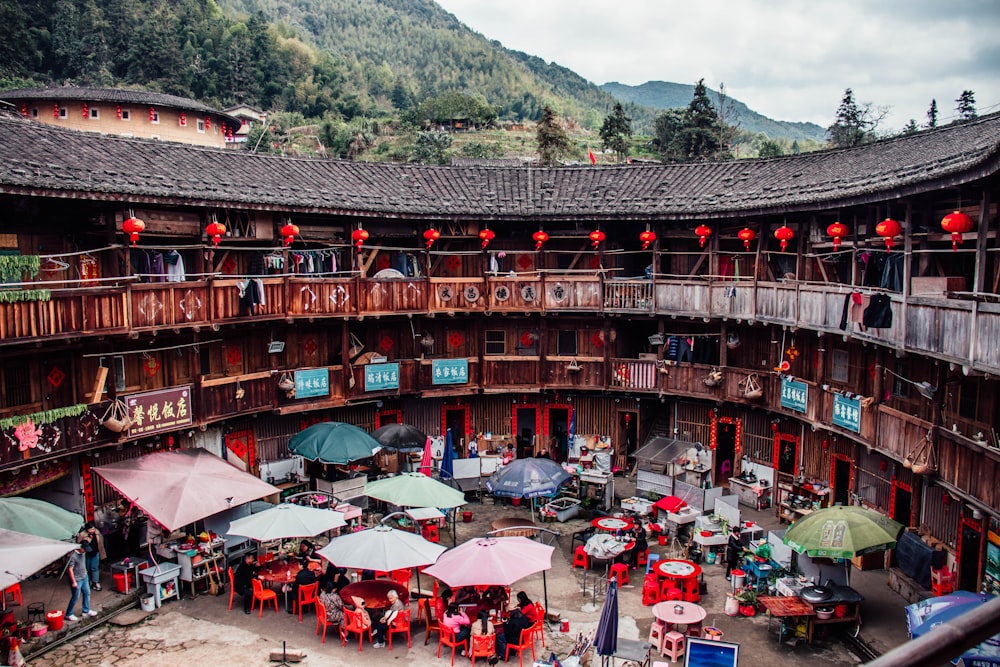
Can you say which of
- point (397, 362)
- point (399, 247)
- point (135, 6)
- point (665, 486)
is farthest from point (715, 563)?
point (135, 6)

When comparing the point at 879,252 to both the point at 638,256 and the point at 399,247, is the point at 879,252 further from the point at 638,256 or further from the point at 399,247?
the point at 399,247

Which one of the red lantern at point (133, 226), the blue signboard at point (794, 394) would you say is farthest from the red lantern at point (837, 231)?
the red lantern at point (133, 226)

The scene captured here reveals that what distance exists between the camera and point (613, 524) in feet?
82.9

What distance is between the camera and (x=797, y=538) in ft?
65.9

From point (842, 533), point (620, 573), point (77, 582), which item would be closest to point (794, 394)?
point (842, 533)

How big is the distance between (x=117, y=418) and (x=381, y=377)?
1011 cm

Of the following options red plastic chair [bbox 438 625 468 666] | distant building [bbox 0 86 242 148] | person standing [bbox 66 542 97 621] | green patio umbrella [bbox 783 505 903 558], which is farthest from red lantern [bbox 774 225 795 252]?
distant building [bbox 0 86 242 148]

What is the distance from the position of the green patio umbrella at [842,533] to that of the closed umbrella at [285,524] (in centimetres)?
1154

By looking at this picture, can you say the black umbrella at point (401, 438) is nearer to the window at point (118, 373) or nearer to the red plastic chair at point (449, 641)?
the window at point (118, 373)

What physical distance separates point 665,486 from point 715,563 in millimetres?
4768

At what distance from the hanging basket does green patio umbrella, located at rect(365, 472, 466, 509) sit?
698 centimetres

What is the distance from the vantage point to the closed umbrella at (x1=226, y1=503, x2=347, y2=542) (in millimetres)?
20666

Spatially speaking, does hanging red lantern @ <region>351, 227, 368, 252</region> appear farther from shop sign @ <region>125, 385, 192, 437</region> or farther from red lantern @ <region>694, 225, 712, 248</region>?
red lantern @ <region>694, 225, 712, 248</region>

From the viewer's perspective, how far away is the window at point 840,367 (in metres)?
26.9
